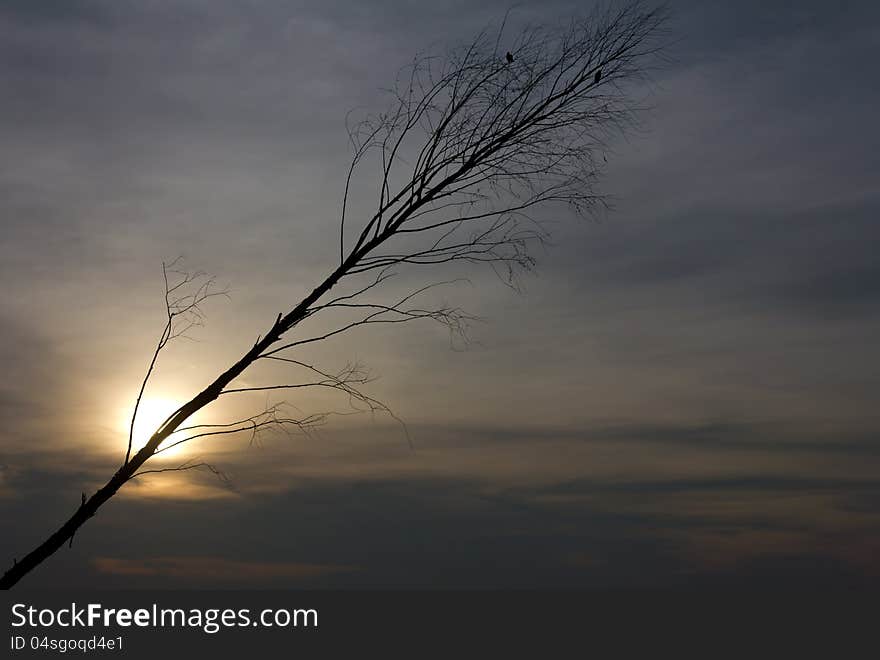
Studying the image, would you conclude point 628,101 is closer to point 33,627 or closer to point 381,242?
point 381,242

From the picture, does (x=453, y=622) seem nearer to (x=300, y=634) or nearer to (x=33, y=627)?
(x=300, y=634)

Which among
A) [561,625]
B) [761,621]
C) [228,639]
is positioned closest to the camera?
[228,639]

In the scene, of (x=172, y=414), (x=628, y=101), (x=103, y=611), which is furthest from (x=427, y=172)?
(x=103, y=611)

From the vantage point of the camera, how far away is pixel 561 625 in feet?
579

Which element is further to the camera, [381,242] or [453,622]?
[453,622]

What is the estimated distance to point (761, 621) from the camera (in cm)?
19125

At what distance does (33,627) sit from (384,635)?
151 metres

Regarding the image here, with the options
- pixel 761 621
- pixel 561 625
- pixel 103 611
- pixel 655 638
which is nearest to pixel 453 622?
pixel 561 625

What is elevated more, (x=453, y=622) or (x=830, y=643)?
(x=453, y=622)

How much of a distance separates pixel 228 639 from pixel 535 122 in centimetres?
15808

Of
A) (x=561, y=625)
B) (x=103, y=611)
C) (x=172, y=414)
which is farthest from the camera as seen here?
(x=561, y=625)

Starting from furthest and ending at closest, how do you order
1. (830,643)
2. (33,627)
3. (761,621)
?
(761,621) → (830,643) → (33,627)

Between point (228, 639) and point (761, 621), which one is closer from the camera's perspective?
point (228, 639)

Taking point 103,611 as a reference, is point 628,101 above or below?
above
